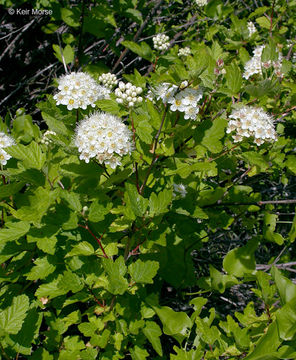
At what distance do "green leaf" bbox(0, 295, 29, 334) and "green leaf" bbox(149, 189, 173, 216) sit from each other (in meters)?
0.62

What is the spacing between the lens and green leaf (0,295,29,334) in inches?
49.8

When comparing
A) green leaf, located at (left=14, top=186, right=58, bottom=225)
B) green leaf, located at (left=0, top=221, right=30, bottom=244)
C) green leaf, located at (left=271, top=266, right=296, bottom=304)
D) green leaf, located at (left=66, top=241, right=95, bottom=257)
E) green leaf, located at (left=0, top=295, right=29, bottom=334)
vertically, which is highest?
green leaf, located at (left=14, top=186, right=58, bottom=225)

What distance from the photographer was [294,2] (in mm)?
2494

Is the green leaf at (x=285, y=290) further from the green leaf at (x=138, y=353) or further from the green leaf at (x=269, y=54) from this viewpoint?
the green leaf at (x=269, y=54)

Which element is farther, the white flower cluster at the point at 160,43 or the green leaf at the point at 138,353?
the white flower cluster at the point at 160,43

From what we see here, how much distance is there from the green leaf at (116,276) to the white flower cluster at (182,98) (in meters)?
0.59

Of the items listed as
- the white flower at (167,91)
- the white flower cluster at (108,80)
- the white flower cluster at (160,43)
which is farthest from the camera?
the white flower cluster at (160,43)

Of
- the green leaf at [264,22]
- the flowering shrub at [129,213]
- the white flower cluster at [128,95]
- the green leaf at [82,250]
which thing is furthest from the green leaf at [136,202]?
the green leaf at [264,22]

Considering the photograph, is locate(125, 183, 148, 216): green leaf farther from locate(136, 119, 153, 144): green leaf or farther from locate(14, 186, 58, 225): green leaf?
locate(14, 186, 58, 225): green leaf

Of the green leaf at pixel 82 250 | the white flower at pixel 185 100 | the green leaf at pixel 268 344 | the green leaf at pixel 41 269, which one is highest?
the white flower at pixel 185 100

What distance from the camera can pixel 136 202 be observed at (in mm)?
1214

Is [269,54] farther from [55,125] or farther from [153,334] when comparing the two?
[153,334]

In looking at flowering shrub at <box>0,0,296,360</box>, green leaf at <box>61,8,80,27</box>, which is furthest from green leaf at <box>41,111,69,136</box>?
green leaf at <box>61,8,80,27</box>

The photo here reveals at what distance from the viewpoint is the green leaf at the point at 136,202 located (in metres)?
1.21
